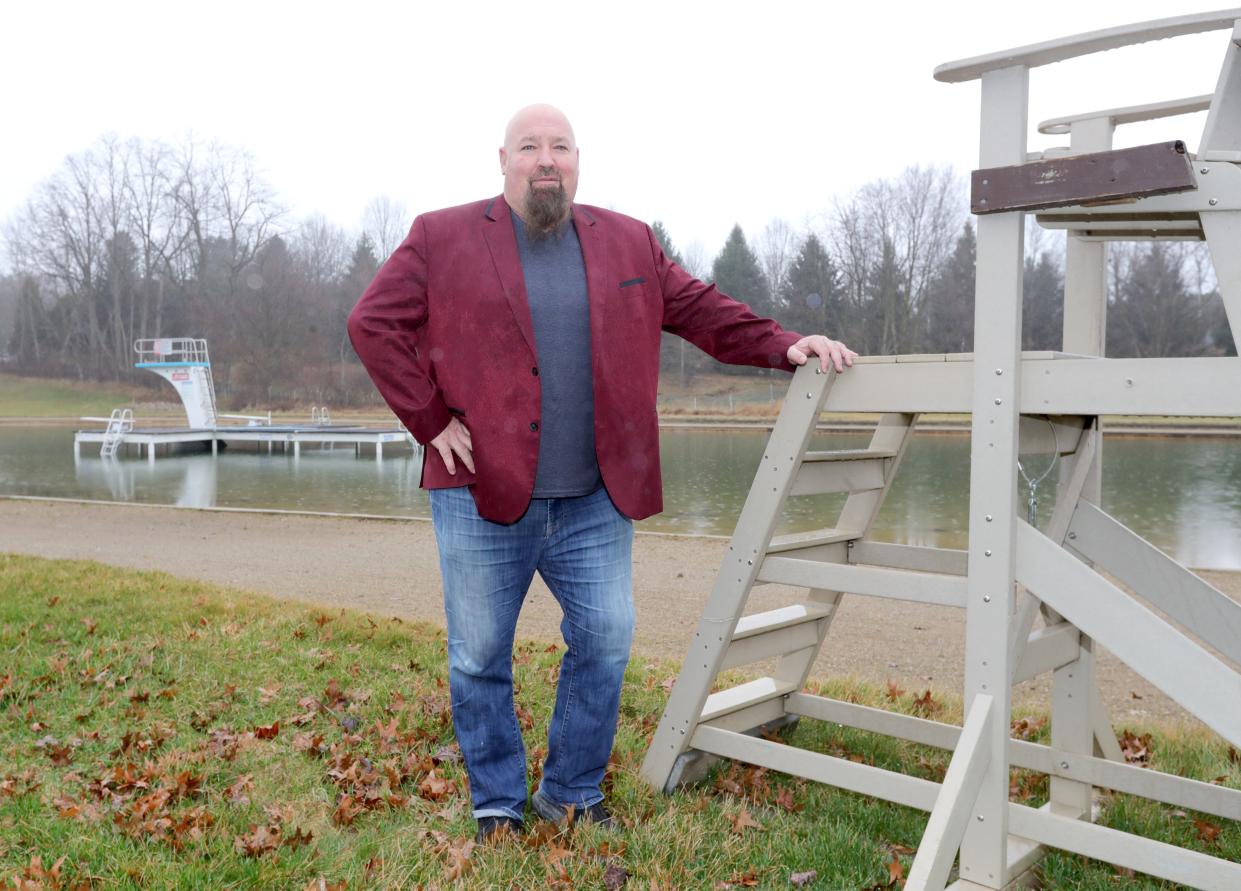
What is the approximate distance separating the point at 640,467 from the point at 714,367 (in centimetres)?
6190

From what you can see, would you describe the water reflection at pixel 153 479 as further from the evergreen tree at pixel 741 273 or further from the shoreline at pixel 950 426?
the evergreen tree at pixel 741 273

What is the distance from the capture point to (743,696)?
414cm

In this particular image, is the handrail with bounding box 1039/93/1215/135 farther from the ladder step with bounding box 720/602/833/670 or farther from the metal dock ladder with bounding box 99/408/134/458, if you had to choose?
the metal dock ladder with bounding box 99/408/134/458

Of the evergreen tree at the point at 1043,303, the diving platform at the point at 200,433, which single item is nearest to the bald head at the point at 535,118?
the diving platform at the point at 200,433

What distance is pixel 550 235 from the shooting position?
136 inches

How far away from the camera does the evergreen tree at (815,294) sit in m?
59.7

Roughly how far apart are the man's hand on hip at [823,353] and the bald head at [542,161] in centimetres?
85

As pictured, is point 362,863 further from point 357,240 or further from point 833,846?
point 357,240

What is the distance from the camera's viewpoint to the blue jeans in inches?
132

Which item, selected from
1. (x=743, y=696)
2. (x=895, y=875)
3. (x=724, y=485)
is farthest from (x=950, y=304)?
(x=895, y=875)

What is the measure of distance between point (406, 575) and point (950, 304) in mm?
52096

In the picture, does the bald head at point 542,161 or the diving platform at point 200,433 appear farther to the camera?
the diving platform at point 200,433

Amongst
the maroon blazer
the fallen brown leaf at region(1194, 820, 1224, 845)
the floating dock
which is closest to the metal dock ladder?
the floating dock

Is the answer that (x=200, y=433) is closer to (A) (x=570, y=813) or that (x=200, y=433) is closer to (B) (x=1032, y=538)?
(A) (x=570, y=813)
